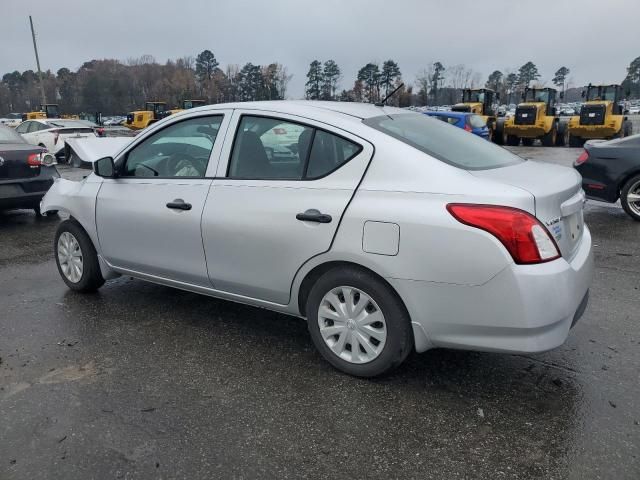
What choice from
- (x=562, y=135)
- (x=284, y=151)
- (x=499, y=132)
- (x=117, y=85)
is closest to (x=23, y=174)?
(x=284, y=151)

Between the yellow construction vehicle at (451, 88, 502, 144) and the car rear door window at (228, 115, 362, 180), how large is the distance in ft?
71.8

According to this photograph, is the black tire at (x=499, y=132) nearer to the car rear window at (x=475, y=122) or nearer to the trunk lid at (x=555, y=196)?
the car rear window at (x=475, y=122)

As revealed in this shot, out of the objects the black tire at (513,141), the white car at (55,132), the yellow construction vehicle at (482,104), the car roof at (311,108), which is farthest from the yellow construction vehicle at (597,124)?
the car roof at (311,108)

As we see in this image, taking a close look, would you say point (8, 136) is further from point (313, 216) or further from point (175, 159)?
point (313, 216)

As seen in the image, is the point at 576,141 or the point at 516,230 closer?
the point at 516,230

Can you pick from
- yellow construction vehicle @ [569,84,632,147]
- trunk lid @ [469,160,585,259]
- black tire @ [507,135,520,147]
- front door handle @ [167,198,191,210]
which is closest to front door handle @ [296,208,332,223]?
trunk lid @ [469,160,585,259]

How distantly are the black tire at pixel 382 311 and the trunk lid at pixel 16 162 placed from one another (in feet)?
20.3

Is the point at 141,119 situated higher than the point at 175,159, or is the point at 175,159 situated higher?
the point at 175,159

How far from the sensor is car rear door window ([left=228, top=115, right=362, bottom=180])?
321 cm

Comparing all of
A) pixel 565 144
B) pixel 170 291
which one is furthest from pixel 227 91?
pixel 170 291

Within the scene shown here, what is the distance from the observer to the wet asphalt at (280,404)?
2.47m

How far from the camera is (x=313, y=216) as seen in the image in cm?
310

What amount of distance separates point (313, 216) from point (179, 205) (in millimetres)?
1135

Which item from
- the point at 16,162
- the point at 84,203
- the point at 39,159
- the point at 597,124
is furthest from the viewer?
the point at 597,124
